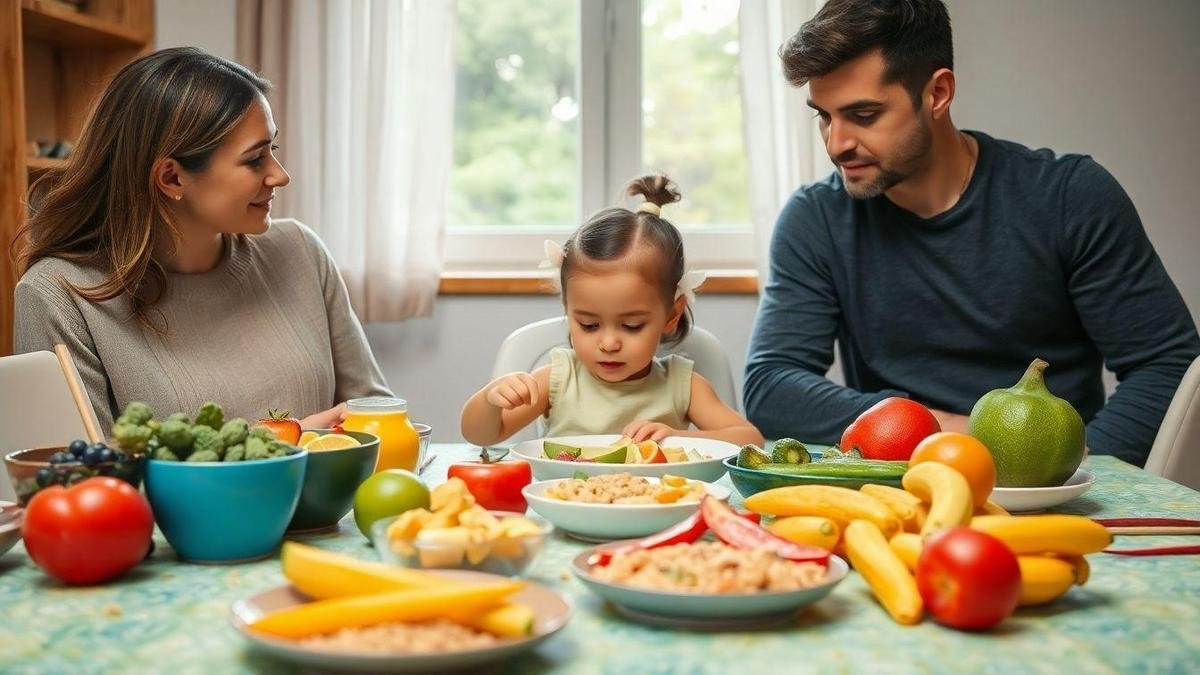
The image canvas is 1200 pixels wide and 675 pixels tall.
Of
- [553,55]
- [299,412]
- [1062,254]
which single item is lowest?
[299,412]

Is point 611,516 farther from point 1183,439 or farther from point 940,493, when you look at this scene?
point 1183,439

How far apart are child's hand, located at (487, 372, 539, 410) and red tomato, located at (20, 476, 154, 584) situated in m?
0.88

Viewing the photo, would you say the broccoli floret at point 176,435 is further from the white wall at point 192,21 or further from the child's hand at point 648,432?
the white wall at point 192,21

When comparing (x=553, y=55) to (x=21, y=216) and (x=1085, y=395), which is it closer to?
(x=21, y=216)

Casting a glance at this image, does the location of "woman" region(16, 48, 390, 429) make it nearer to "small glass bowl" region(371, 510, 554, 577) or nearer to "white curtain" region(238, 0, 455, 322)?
"small glass bowl" region(371, 510, 554, 577)

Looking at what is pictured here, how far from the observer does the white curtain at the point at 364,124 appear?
314cm

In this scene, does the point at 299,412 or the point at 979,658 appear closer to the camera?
the point at 979,658

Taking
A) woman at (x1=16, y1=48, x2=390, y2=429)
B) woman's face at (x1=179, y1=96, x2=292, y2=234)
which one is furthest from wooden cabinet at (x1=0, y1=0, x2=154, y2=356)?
woman's face at (x1=179, y1=96, x2=292, y2=234)

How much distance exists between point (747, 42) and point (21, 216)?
1898 millimetres

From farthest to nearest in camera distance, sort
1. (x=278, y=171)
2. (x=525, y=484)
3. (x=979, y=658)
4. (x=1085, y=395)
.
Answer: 1. (x=1085, y=395)
2. (x=278, y=171)
3. (x=525, y=484)
4. (x=979, y=658)

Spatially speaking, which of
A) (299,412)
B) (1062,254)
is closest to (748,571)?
(299,412)

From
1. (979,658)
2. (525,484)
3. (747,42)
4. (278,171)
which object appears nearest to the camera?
(979,658)

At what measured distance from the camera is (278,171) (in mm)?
2027

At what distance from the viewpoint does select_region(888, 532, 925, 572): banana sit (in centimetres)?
91
